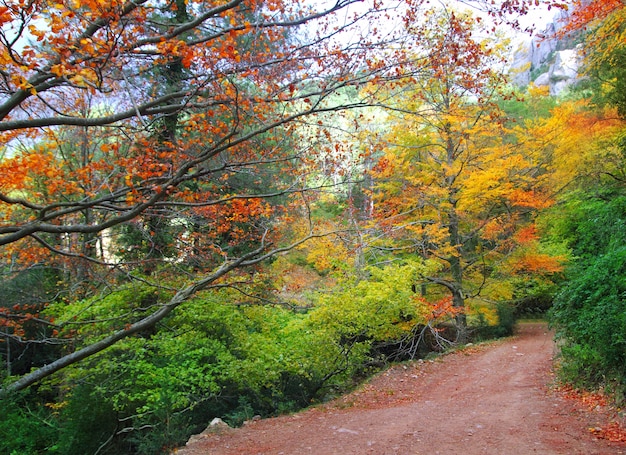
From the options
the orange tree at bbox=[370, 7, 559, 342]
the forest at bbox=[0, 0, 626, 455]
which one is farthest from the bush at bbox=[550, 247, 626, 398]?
the orange tree at bbox=[370, 7, 559, 342]

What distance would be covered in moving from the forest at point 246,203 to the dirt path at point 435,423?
81 cm

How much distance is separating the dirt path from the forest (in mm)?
812

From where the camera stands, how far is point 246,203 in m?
7.92

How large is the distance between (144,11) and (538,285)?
16.0 m

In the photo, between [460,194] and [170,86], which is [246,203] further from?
[460,194]

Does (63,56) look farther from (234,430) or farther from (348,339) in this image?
(348,339)

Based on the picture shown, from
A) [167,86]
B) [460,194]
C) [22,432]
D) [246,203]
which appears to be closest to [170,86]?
[167,86]

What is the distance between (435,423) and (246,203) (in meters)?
4.72

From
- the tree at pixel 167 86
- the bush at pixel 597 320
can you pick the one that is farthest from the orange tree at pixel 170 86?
the bush at pixel 597 320

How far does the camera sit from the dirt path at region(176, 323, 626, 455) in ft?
15.5

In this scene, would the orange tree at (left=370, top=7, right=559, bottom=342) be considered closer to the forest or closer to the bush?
the forest

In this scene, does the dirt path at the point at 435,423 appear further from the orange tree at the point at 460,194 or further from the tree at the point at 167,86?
the orange tree at the point at 460,194

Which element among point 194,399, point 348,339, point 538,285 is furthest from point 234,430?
point 538,285

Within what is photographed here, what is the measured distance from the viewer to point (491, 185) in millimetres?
12766
